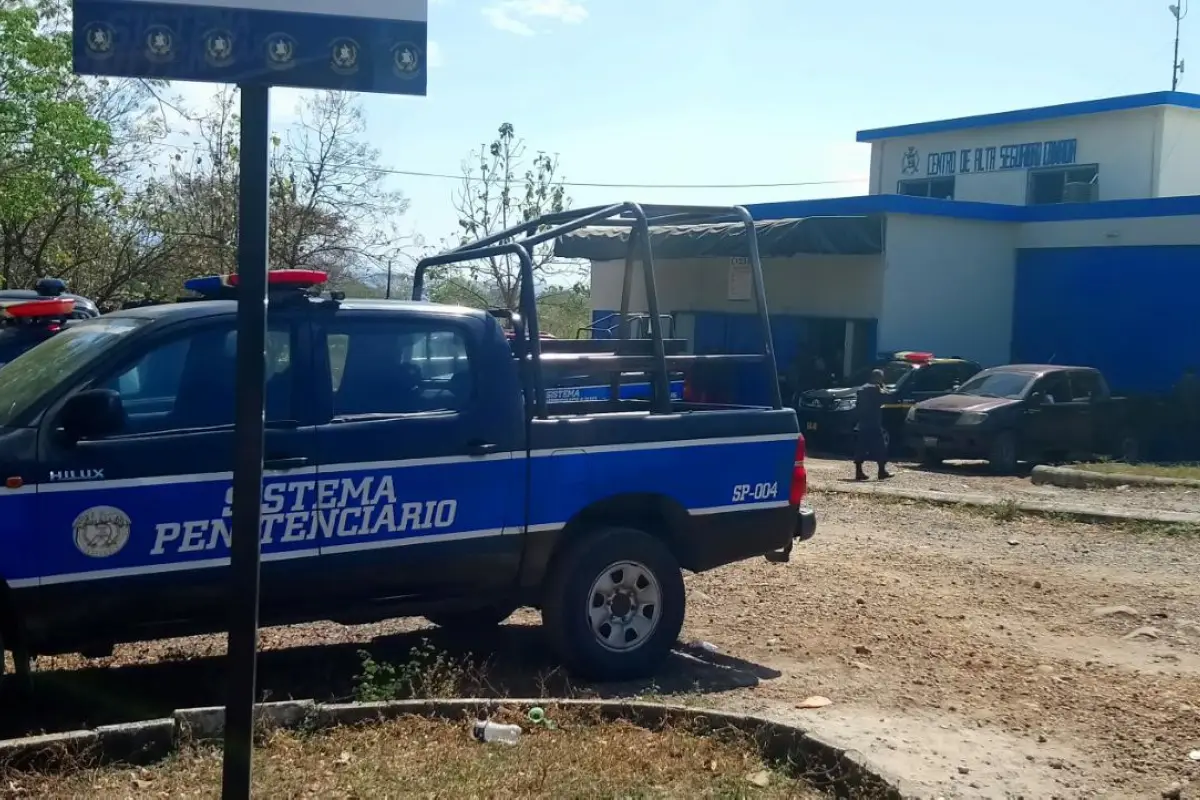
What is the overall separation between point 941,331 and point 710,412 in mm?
18433

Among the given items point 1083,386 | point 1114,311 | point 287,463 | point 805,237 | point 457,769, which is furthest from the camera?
point 1114,311

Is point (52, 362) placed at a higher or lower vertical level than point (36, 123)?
lower

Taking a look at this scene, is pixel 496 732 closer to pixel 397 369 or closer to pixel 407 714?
pixel 407 714

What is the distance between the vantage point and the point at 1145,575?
10086 millimetres

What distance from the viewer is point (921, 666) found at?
282 inches

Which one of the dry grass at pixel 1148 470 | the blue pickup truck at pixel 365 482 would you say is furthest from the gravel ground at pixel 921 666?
the dry grass at pixel 1148 470

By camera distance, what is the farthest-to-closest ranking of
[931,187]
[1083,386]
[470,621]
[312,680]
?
[931,187] < [1083,386] < [470,621] < [312,680]

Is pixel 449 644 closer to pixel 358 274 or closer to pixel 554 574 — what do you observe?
pixel 554 574

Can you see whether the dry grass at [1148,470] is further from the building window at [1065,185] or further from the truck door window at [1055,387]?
the building window at [1065,185]

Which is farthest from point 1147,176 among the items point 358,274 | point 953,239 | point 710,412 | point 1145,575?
point 710,412

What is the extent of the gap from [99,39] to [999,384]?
1715 centimetres

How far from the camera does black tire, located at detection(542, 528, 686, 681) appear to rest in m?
6.74

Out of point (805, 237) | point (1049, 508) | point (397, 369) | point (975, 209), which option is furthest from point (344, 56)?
point (975, 209)

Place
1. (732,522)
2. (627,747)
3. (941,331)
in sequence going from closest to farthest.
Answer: (627,747) → (732,522) → (941,331)
